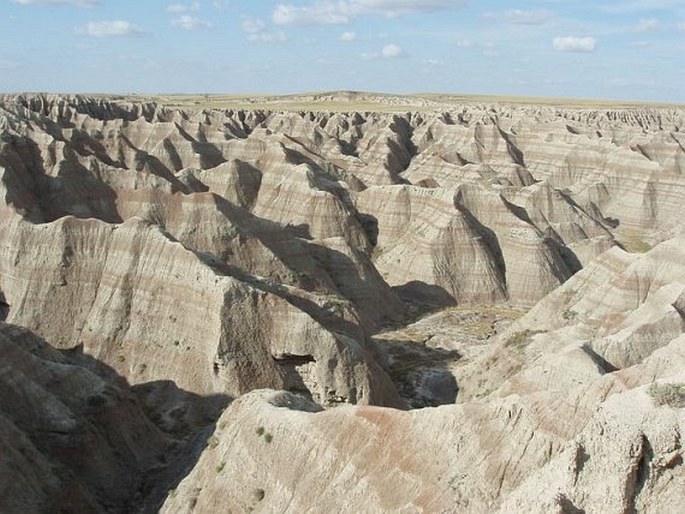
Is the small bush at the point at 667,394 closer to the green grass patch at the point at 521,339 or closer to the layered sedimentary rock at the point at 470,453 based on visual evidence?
the layered sedimentary rock at the point at 470,453

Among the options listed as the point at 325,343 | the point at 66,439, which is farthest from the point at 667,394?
the point at 66,439

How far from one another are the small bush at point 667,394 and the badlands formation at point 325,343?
53 millimetres

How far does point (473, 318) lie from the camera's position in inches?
1731

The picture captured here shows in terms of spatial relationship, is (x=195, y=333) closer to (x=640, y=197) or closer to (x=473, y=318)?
(x=473, y=318)

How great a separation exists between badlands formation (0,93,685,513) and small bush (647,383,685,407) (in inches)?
2.1

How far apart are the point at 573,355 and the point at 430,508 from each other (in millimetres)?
11790

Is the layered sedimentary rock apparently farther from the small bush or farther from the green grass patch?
the green grass patch

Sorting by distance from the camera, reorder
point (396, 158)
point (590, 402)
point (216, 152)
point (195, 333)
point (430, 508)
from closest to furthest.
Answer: point (430, 508), point (590, 402), point (195, 333), point (216, 152), point (396, 158)

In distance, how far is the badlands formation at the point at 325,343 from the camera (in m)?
15.4

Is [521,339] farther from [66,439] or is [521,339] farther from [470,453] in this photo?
[66,439]

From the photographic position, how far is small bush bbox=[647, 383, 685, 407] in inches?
533

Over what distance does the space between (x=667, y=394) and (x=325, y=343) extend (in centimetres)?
1505

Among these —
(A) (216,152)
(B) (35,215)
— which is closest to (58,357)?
(B) (35,215)

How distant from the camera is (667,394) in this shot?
13758 mm
